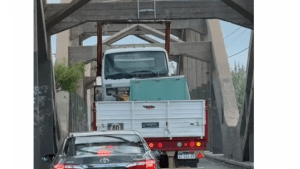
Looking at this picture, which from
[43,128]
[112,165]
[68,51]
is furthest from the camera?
[68,51]

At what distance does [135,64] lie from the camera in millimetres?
24656

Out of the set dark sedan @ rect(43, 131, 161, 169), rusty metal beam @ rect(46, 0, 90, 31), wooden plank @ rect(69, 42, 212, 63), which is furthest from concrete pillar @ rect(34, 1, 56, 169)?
dark sedan @ rect(43, 131, 161, 169)

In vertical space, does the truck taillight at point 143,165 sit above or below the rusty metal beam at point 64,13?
below

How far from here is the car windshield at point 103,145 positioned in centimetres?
1183

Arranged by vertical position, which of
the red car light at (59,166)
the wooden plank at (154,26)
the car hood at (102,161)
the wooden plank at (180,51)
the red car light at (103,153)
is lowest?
the red car light at (59,166)

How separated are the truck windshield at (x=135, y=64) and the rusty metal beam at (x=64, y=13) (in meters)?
4.93

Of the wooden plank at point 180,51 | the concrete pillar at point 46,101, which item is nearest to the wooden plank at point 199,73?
the wooden plank at point 180,51

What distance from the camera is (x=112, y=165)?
11359 mm

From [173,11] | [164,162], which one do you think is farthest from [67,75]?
[164,162]

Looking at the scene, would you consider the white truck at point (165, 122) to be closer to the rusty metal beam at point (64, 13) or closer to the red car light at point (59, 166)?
the red car light at point (59, 166)
